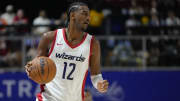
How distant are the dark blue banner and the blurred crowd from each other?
0.50m

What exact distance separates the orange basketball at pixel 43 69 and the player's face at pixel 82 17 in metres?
0.72

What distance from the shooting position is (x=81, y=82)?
5789 millimetres

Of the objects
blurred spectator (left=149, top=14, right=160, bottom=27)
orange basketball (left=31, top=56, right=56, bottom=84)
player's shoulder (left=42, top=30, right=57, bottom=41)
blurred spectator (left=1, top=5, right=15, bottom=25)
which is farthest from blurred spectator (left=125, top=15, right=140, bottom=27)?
orange basketball (left=31, top=56, right=56, bottom=84)

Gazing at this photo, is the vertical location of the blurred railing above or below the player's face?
below

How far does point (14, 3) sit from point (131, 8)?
174 inches

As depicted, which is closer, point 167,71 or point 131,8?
point 167,71

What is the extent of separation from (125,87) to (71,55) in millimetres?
5250

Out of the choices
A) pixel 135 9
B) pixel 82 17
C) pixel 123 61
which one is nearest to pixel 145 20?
pixel 135 9

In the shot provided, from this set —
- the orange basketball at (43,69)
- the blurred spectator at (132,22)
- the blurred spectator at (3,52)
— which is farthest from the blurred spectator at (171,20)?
the orange basketball at (43,69)

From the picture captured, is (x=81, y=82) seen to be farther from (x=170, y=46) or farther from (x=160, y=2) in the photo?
(x=160, y=2)

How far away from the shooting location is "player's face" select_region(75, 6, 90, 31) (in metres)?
5.58

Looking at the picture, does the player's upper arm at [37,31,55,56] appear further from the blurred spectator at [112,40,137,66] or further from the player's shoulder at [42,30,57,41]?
the blurred spectator at [112,40,137,66]

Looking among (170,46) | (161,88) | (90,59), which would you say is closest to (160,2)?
(170,46)

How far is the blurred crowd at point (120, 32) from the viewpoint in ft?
35.7
